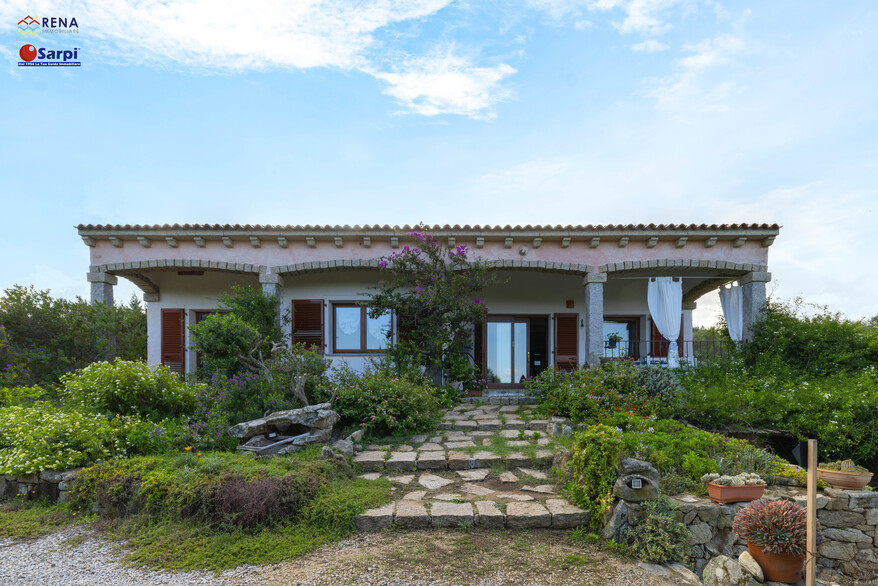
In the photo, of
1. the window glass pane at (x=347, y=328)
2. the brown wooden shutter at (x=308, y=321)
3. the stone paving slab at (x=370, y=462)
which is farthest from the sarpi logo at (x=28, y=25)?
the stone paving slab at (x=370, y=462)

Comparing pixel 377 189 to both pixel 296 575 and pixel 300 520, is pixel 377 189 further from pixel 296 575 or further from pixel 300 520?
pixel 296 575

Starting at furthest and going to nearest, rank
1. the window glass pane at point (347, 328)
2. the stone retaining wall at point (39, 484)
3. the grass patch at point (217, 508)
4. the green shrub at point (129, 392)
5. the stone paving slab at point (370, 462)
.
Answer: the window glass pane at point (347, 328) → the green shrub at point (129, 392) → the stone paving slab at point (370, 462) → the stone retaining wall at point (39, 484) → the grass patch at point (217, 508)

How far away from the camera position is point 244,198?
8844mm

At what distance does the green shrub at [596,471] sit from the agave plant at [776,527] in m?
1.01

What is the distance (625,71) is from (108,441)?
9436 millimetres

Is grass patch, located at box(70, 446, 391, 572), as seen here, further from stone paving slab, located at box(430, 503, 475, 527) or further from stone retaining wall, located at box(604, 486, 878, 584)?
stone retaining wall, located at box(604, 486, 878, 584)

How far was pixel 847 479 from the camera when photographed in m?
4.52

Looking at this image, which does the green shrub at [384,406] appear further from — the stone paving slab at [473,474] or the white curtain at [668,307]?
the white curtain at [668,307]

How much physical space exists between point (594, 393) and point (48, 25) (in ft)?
35.1

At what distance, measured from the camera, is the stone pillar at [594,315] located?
9.14 metres

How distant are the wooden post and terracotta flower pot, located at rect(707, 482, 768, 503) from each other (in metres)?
0.78

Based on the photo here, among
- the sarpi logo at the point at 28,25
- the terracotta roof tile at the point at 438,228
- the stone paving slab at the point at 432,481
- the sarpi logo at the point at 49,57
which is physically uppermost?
the sarpi logo at the point at 28,25

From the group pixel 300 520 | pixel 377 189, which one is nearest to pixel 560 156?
pixel 377 189

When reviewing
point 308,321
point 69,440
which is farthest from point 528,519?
point 308,321
